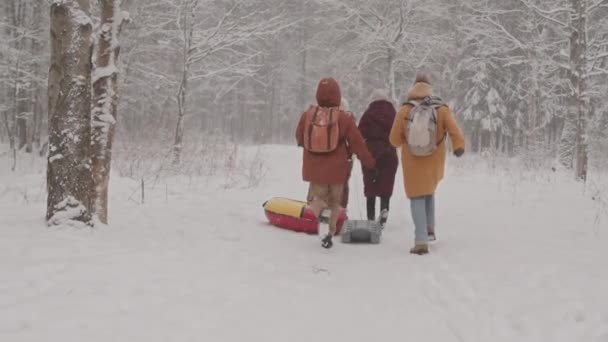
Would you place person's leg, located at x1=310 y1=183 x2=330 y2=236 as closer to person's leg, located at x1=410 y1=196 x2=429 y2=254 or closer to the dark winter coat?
person's leg, located at x1=410 y1=196 x2=429 y2=254

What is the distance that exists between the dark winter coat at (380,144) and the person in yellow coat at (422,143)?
4.15 feet

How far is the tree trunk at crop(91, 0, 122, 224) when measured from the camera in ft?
16.7

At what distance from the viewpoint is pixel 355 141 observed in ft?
18.0

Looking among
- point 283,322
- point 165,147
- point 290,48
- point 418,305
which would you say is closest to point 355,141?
point 418,305

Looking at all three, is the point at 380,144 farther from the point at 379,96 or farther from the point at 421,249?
the point at 421,249

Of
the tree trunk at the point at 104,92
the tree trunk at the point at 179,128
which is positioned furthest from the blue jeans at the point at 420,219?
the tree trunk at the point at 179,128

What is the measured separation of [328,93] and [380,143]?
5.29 feet

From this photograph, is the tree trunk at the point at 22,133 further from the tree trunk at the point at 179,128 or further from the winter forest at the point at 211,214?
the tree trunk at the point at 179,128

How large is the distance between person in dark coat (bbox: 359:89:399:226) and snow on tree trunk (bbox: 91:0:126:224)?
3.28 m

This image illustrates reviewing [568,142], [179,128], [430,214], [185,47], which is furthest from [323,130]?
[568,142]

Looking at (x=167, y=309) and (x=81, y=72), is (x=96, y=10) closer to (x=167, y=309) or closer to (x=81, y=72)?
(x=81, y=72)

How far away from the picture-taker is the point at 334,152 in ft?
18.0

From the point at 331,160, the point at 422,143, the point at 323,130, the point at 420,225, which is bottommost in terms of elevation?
the point at 420,225

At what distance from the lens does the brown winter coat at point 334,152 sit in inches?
214
